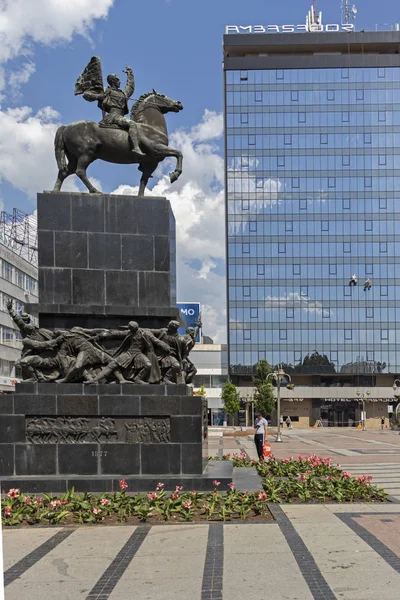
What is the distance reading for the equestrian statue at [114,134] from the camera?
14523 mm

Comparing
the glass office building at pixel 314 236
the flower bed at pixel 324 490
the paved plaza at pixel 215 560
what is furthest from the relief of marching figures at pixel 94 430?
the glass office building at pixel 314 236

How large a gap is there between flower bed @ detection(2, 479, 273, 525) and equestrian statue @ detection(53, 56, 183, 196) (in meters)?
6.70

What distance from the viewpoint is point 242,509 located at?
411 inches

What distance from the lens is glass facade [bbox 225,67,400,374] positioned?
75062 mm

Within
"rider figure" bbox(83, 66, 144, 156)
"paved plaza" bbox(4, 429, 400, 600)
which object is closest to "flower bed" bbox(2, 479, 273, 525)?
"paved plaza" bbox(4, 429, 400, 600)

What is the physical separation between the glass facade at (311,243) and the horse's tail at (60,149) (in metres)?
61.0

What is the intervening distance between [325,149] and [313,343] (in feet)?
76.4

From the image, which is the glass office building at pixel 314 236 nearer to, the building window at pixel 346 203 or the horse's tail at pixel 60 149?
the building window at pixel 346 203

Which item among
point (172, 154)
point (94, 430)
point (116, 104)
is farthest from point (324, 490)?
point (116, 104)

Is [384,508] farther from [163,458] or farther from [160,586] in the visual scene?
[160,586]

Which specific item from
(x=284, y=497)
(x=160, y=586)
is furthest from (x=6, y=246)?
(x=160, y=586)

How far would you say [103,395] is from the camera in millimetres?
12703

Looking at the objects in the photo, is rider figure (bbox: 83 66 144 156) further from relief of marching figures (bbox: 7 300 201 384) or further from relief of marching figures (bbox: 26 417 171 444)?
relief of marching figures (bbox: 26 417 171 444)

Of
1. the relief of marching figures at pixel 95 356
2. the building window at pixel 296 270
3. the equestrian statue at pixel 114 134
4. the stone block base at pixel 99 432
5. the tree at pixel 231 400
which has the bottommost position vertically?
the tree at pixel 231 400
